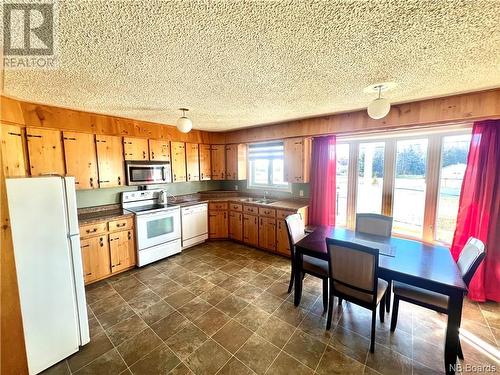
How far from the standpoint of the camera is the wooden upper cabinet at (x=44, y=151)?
2689 millimetres

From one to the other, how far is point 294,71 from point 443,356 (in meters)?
2.86

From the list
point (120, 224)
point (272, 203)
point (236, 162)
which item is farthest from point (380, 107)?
point (120, 224)

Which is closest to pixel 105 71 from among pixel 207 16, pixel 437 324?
pixel 207 16

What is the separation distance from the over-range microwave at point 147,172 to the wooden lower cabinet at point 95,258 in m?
1.07

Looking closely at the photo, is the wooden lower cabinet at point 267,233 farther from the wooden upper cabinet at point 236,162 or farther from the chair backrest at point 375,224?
the chair backrest at point 375,224

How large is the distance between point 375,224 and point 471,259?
3.49 feet

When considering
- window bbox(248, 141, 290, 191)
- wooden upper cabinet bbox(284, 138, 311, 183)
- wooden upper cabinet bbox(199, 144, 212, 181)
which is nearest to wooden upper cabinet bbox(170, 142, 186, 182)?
wooden upper cabinet bbox(199, 144, 212, 181)

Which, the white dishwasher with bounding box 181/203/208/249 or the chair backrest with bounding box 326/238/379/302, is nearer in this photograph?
the chair backrest with bounding box 326/238/379/302

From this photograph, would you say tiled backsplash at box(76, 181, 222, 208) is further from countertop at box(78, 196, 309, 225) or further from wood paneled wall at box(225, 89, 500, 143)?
wood paneled wall at box(225, 89, 500, 143)

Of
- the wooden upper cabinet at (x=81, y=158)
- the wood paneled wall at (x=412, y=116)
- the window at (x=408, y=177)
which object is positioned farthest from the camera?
the wooden upper cabinet at (x=81, y=158)

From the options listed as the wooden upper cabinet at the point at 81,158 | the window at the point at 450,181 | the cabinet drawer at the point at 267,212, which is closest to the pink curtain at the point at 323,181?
the cabinet drawer at the point at 267,212

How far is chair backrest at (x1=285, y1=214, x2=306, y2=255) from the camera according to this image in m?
2.70

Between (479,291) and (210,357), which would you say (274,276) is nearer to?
(210,357)

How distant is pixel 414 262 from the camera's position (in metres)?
2.01
